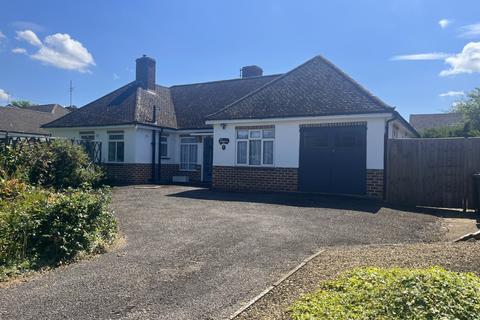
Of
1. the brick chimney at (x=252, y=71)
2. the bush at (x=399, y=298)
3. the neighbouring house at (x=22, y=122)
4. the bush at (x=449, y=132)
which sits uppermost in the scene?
the brick chimney at (x=252, y=71)

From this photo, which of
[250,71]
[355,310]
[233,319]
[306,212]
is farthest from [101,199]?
[250,71]

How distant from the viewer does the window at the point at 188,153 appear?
20.2m

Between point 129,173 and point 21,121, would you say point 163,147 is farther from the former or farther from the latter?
point 21,121

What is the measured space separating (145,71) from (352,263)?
67.3ft

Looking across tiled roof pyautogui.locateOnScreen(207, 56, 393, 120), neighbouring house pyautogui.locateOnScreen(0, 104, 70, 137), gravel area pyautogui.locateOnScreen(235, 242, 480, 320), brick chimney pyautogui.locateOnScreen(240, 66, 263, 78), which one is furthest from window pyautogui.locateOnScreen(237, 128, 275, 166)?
neighbouring house pyautogui.locateOnScreen(0, 104, 70, 137)

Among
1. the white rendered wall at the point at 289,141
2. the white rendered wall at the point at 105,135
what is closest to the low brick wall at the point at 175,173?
the white rendered wall at the point at 105,135

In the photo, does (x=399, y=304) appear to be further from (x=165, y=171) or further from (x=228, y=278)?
(x=165, y=171)

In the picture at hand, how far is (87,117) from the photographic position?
67.8 feet

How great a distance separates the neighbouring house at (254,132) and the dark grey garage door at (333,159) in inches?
1.4

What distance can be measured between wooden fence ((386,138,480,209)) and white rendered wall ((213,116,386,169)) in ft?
2.48

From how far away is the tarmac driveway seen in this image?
393 cm

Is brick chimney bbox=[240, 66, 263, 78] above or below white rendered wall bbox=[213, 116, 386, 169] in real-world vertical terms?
above

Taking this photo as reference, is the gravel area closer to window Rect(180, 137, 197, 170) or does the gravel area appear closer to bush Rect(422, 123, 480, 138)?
window Rect(180, 137, 197, 170)

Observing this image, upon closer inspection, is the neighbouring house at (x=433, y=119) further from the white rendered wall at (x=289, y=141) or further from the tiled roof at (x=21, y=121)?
the tiled roof at (x=21, y=121)
